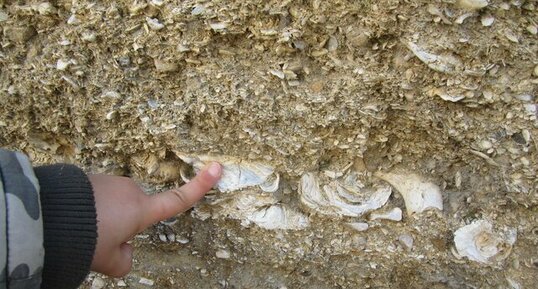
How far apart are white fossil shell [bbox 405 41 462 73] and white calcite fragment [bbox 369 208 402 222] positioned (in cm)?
35

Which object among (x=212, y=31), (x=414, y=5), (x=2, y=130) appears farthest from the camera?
(x=2, y=130)

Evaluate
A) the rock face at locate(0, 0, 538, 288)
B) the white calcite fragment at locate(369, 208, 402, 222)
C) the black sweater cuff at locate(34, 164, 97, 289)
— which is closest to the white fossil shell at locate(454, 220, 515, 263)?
the rock face at locate(0, 0, 538, 288)

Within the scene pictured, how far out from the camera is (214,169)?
1263 millimetres

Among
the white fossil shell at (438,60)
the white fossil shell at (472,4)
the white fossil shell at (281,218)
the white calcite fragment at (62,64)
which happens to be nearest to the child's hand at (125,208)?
the white fossil shell at (281,218)

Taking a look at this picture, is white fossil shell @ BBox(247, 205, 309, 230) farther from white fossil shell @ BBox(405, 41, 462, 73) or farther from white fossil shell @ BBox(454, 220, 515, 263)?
white fossil shell @ BBox(405, 41, 462, 73)

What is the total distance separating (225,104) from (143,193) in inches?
11.4

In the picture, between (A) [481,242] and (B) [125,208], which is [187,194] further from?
(A) [481,242]

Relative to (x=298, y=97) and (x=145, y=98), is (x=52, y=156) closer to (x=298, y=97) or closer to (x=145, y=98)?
(x=145, y=98)

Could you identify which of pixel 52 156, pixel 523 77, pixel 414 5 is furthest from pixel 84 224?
pixel 523 77

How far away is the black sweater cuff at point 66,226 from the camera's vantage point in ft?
3.43

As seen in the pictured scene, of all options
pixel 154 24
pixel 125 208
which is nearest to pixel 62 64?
pixel 154 24

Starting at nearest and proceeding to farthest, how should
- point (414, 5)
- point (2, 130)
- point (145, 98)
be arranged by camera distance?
1. point (414, 5)
2. point (145, 98)
3. point (2, 130)

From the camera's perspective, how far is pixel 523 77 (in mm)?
1045

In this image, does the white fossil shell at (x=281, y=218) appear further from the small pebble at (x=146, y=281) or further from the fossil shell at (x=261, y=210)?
the small pebble at (x=146, y=281)
